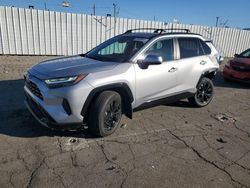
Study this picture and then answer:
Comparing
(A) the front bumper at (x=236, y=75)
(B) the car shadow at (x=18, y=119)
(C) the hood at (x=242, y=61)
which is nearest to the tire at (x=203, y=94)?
(B) the car shadow at (x=18, y=119)

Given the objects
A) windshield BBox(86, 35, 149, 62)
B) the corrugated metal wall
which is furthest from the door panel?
the corrugated metal wall

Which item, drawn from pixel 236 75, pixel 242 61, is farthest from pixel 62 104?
pixel 242 61

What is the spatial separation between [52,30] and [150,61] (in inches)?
329

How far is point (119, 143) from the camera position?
3717mm

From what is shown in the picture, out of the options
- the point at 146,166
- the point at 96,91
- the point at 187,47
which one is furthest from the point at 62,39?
the point at 146,166

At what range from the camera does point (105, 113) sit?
366 centimetres

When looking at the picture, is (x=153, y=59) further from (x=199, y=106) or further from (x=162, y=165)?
(x=199, y=106)

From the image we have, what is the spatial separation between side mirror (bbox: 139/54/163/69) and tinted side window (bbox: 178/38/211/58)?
3.59 ft

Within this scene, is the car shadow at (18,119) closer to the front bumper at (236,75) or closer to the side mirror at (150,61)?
the side mirror at (150,61)

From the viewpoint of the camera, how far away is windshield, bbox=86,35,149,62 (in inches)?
163

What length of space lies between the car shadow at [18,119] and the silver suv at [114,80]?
0.42 m

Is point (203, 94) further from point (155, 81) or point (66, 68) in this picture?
point (66, 68)

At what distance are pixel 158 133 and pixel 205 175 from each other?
4.23 feet

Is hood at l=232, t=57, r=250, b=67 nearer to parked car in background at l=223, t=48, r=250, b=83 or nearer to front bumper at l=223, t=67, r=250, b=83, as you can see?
parked car in background at l=223, t=48, r=250, b=83
